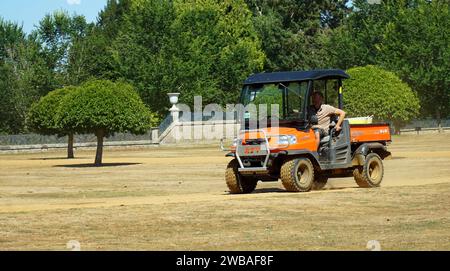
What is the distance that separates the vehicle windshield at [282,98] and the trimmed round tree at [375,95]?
4593cm

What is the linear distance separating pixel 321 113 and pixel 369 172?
2743 mm

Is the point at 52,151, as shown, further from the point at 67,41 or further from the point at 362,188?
the point at 362,188

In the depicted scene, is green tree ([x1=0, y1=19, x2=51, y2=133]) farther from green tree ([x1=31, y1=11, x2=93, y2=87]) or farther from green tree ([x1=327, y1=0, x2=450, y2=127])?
green tree ([x1=327, y1=0, x2=450, y2=127])

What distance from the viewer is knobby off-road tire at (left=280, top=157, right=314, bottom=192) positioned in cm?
2348

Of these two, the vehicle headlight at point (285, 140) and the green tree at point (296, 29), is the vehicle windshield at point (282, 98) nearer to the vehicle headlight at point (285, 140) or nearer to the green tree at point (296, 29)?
the vehicle headlight at point (285, 140)

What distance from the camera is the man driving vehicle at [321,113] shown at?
2392 cm

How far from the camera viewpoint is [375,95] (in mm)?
75250

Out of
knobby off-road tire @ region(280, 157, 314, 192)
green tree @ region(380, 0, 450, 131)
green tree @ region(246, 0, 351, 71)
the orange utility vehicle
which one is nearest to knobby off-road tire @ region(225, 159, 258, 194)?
the orange utility vehicle

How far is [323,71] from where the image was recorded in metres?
24.3

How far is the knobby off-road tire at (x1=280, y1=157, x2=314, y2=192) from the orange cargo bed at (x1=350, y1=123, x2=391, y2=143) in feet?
6.40

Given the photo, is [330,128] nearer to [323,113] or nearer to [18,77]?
[323,113]

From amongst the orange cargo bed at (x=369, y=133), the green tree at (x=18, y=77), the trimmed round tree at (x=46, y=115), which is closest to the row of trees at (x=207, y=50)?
the green tree at (x=18, y=77)

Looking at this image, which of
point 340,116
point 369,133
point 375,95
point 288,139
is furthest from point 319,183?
point 375,95

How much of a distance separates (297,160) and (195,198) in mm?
2502
